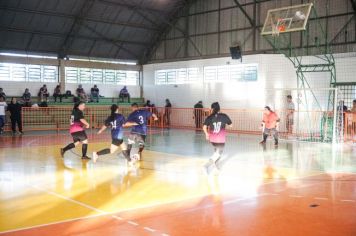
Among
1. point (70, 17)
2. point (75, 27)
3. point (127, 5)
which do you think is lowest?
point (75, 27)

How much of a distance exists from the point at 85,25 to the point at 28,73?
5.21 m

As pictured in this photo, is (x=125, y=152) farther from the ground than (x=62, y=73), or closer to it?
closer to it

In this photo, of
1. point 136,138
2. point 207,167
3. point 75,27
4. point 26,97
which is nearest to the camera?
point 207,167

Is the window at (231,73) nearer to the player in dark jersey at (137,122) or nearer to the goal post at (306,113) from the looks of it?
the goal post at (306,113)

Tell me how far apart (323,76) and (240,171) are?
1388 centimetres

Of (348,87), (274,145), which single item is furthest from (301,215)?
(348,87)

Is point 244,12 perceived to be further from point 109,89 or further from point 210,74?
point 109,89

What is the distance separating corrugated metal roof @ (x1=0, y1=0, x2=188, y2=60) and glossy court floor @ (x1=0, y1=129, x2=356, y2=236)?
51.0 ft

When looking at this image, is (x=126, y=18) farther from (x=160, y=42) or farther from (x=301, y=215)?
(x=301, y=215)

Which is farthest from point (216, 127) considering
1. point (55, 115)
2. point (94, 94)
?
point (94, 94)

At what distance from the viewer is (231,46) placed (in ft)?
93.0

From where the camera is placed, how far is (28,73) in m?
30.4

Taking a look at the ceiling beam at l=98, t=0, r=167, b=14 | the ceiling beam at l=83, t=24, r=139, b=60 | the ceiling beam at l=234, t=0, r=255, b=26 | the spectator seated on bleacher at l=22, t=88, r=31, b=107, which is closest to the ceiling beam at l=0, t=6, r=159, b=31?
the ceiling beam at l=83, t=24, r=139, b=60

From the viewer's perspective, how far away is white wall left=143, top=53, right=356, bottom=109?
2342 centimetres
